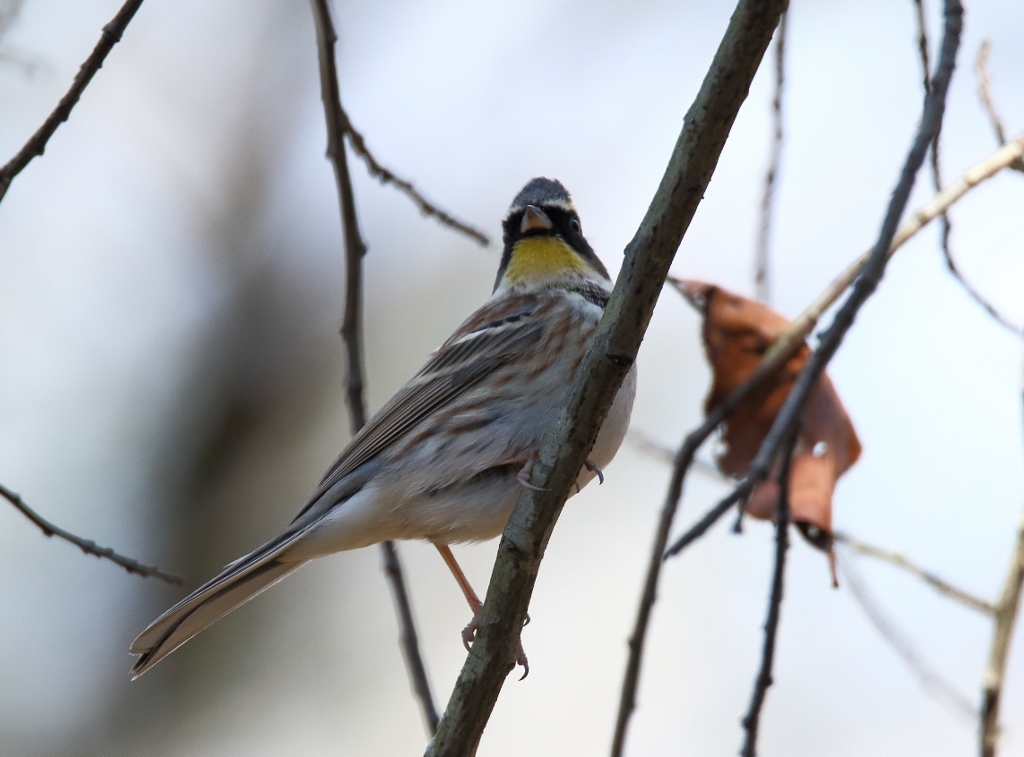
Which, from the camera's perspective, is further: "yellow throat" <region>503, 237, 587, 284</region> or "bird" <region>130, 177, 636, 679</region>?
"yellow throat" <region>503, 237, 587, 284</region>

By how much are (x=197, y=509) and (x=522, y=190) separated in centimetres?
586

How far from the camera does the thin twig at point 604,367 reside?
2.94 metres

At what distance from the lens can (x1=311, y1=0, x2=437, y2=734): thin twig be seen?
4.88 metres

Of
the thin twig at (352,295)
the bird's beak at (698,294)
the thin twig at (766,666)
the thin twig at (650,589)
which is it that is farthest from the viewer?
the bird's beak at (698,294)

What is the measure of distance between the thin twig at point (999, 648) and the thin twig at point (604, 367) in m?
2.05

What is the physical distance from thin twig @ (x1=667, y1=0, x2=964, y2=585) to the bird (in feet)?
2.25

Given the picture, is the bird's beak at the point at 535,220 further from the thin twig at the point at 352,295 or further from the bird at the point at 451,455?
the thin twig at the point at 352,295

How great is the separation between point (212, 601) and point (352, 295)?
154 cm

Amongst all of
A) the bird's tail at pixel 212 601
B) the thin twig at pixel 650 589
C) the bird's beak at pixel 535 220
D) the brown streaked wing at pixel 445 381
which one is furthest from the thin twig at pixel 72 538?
the bird's beak at pixel 535 220

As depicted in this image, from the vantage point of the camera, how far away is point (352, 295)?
5.23 meters

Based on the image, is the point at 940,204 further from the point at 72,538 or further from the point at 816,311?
the point at 72,538

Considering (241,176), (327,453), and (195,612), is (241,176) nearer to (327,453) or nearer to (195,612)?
(327,453)

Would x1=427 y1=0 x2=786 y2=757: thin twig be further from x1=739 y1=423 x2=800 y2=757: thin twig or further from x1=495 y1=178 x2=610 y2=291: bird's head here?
x1=495 y1=178 x2=610 y2=291: bird's head

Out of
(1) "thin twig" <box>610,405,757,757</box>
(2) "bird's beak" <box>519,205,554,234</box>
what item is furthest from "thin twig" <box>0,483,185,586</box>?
(2) "bird's beak" <box>519,205,554,234</box>
